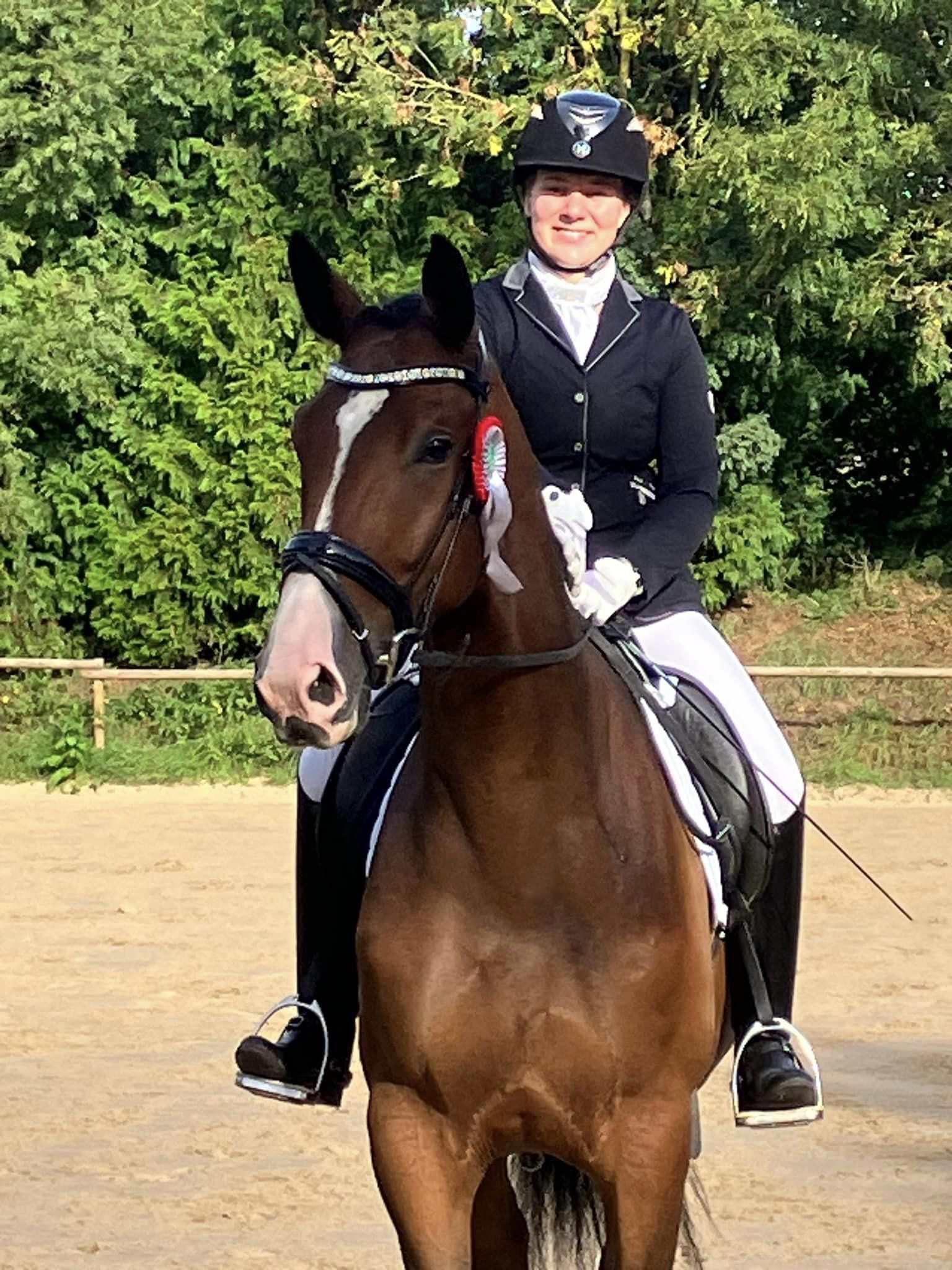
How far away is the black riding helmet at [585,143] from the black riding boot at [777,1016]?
1.44m

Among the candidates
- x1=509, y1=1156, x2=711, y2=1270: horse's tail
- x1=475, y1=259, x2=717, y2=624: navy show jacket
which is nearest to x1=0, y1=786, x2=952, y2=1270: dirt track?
x1=509, y1=1156, x2=711, y2=1270: horse's tail

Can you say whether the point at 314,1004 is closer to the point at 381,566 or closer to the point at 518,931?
the point at 518,931

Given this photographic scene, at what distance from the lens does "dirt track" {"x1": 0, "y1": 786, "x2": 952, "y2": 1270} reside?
20.6ft

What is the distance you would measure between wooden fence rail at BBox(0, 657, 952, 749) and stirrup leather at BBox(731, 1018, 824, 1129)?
1363 centimetres

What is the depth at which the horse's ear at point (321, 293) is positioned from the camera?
3580mm

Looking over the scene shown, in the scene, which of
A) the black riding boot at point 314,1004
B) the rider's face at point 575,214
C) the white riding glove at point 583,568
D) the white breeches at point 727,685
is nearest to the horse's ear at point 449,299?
the white riding glove at point 583,568

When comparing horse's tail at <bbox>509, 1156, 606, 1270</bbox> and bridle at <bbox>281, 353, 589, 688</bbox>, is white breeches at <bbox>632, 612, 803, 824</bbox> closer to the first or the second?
horse's tail at <bbox>509, 1156, 606, 1270</bbox>

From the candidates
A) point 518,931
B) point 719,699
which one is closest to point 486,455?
point 518,931

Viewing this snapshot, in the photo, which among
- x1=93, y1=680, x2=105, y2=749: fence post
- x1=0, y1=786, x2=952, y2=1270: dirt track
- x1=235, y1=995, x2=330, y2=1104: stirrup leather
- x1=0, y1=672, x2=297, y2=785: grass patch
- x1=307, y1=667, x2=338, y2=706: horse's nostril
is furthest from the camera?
x1=93, y1=680, x2=105, y2=749: fence post

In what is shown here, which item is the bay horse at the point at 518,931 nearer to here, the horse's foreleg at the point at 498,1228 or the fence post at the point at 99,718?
the horse's foreleg at the point at 498,1228

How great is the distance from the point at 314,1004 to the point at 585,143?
6.39 feet

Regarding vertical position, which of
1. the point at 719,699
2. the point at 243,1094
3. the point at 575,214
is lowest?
the point at 243,1094

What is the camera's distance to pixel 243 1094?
8.34 metres

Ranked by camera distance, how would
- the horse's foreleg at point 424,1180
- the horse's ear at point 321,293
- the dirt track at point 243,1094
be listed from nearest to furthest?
the horse's ear at point 321,293 < the horse's foreleg at point 424,1180 < the dirt track at point 243,1094
